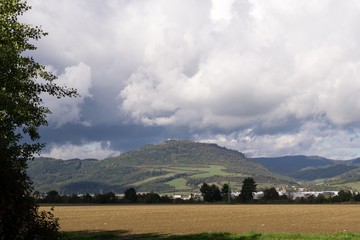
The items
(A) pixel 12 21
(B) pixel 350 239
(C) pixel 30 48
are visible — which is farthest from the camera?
(B) pixel 350 239

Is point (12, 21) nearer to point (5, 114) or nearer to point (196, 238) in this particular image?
point (5, 114)

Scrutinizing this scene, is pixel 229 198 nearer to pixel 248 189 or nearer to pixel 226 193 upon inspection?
pixel 226 193

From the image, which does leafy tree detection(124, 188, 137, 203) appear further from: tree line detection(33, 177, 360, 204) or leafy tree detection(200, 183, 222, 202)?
leafy tree detection(200, 183, 222, 202)

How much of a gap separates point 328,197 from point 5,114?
173 meters

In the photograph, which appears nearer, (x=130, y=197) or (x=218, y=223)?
(x=218, y=223)

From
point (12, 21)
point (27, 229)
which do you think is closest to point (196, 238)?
point (12, 21)

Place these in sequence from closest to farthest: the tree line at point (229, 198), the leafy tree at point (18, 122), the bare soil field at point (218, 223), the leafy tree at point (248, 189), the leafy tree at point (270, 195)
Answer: the leafy tree at point (18, 122), the bare soil field at point (218, 223), the tree line at point (229, 198), the leafy tree at point (270, 195), the leafy tree at point (248, 189)

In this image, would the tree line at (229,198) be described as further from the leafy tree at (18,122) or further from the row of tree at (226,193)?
the leafy tree at (18,122)

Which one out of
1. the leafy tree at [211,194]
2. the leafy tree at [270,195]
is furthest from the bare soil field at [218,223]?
the leafy tree at [211,194]

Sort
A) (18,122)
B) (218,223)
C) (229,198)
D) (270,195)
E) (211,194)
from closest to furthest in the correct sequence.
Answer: (18,122), (218,223), (229,198), (270,195), (211,194)

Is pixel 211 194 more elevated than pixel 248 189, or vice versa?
pixel 248 189

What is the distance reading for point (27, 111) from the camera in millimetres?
18609

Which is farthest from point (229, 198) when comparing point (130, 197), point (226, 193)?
point (130, 197)

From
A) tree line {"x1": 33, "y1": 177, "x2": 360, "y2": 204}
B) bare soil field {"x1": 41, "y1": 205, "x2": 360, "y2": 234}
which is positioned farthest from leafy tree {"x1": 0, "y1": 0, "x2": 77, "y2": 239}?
tree line {"x1": 33, "y1": 177, "x2": 360, "y2": 204}
